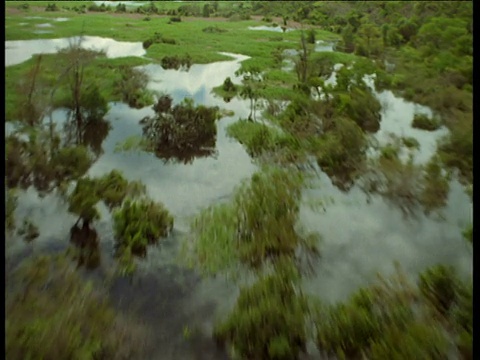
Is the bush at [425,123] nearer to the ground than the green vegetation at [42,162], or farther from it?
farther from it

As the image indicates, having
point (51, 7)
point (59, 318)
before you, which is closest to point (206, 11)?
point (51, 7)

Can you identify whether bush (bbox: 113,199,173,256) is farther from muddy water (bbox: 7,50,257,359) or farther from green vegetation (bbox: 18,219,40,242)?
green vegetation (bbox: 18,219,40,242)

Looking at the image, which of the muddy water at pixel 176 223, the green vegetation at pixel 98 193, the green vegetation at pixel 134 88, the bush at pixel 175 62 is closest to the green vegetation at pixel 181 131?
the muddy water at pixel 176 223

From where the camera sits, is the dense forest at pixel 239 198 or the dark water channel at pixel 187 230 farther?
the dark water channel at pixel 187 230

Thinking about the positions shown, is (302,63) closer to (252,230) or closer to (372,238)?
(372,238)

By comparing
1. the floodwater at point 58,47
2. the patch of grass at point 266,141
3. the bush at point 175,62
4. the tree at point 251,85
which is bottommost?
the patch of grass at point 266,141

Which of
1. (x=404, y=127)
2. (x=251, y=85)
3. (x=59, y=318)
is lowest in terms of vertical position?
(x=59, y=318)

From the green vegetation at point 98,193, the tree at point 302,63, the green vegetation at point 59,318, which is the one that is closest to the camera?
the green vegetation at point 59,318

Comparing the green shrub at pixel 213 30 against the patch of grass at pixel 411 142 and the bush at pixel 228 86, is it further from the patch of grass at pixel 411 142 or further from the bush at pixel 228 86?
the patch of grass at pixel 411 142
